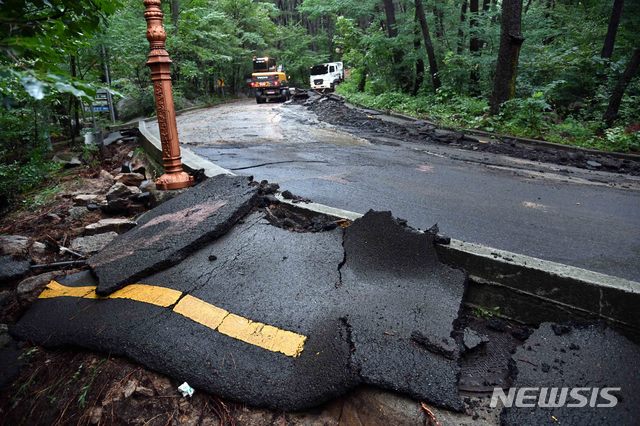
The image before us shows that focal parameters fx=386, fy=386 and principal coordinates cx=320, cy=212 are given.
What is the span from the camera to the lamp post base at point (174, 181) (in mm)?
5195

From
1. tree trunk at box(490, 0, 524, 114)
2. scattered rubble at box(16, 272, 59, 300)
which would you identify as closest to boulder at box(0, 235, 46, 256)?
scattered rubble at box(16, 272, 59, 300)

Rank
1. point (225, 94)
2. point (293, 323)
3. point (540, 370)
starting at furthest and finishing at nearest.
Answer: point (225, 94) → point (293, 323) → point (540, 370)

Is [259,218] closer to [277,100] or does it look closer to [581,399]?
[581,399]

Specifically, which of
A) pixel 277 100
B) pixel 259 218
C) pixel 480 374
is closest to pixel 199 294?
pixel 259 218

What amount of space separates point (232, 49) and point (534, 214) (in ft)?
106

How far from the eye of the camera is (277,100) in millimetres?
30375

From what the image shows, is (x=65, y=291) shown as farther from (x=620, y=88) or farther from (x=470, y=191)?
(x=620, y=88)

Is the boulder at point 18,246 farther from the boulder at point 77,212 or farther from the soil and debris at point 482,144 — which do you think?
the soil and debris at point 482,144

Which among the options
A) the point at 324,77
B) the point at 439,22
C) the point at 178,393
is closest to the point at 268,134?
the point at 178,393

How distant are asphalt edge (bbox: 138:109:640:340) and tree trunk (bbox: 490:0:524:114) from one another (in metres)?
10.4

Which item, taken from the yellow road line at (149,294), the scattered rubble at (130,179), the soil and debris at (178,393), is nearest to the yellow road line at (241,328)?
the yellow road line at (149,294)

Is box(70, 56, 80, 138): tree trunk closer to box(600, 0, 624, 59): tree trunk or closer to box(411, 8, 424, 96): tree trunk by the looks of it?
box(411, 8, 424, 96): tree trunk

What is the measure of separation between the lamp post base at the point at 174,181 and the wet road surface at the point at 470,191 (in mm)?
1292

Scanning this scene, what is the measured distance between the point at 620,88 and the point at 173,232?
1208 centimetres
